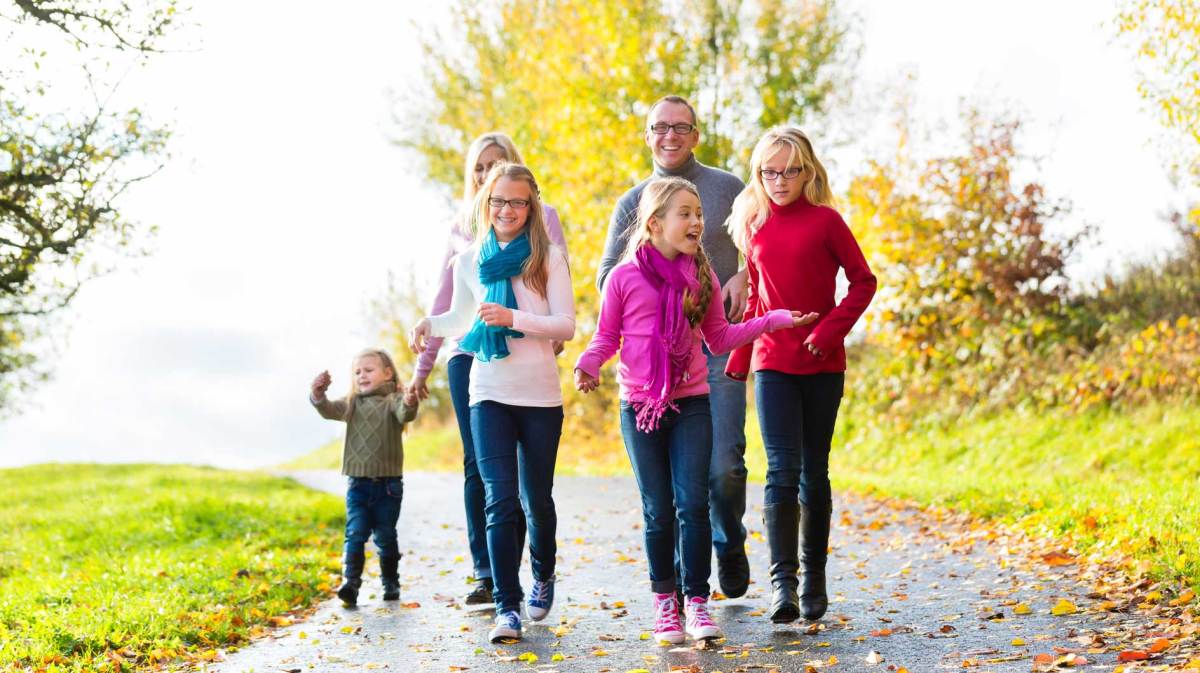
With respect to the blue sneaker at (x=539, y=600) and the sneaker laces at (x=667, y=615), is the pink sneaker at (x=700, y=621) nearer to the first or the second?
the sneaker laces at (x=667, y=615)

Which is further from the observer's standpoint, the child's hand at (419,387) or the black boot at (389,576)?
the black boot at (389,576)

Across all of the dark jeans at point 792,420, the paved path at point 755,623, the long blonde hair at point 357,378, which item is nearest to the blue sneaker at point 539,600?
the paved path at point 755,623

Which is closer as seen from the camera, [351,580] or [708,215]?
[708,215]

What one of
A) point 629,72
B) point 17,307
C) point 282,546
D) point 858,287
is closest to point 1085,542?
point 858,287

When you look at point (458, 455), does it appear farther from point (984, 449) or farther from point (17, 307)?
point (984, 449)

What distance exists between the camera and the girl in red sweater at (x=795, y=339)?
19.6ft

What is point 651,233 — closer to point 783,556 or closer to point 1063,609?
point 783,556

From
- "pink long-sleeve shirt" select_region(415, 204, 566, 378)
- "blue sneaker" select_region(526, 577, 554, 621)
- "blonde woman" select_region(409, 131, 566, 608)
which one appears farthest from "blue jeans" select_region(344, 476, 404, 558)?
"blue sneaker" select_region(526, 577, 554, 621)

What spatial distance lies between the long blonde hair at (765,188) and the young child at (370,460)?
110 inches

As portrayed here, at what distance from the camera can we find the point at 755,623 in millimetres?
6391

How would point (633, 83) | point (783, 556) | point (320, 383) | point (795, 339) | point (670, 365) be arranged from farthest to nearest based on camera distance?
1. point (633, 83)
2. point (320, 383)
3. point (783, 556)
4. point (795, 339)
5. point (670, 365)

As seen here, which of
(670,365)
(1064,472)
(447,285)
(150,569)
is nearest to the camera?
(670,365)

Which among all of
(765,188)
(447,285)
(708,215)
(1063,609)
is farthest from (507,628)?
(1063,609)

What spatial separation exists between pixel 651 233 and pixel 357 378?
10.1ft
